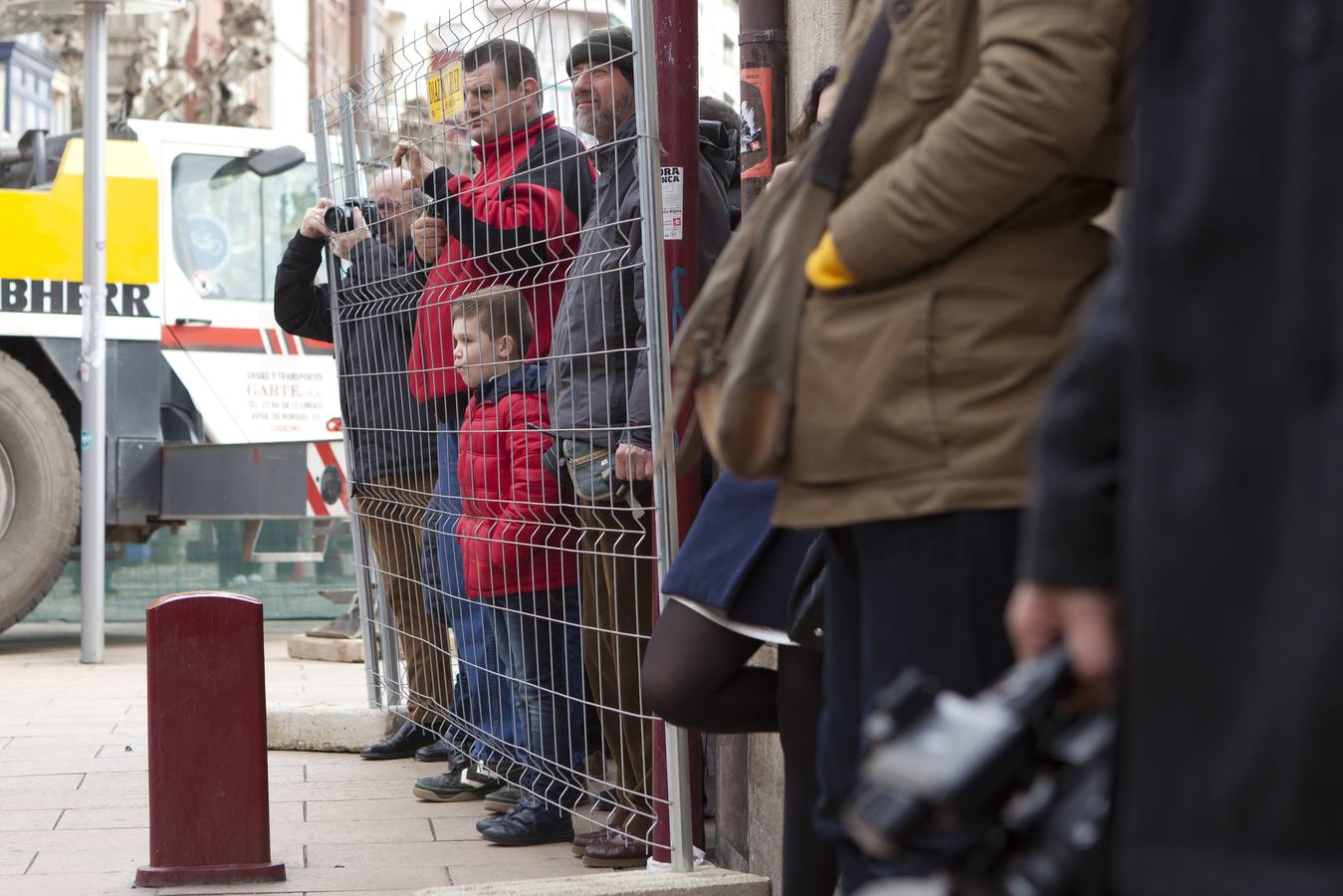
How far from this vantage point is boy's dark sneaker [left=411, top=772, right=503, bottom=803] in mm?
5172

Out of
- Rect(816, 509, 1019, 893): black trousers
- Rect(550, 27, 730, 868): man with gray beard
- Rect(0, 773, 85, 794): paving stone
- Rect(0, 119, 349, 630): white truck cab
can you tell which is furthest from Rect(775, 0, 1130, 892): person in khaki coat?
Rect(0, 119, 349, 630): white truck cab

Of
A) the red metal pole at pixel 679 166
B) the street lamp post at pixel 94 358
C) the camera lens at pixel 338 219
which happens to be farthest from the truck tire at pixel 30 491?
the red metal pole at pixel 679 166

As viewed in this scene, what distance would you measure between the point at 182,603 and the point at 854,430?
2504mm

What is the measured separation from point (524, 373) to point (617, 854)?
3.86 ft

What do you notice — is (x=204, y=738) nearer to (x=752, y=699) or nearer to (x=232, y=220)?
(x=752, y=699)

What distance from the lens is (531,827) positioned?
454 centimetres

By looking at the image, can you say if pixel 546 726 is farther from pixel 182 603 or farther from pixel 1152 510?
pixel 1152 510

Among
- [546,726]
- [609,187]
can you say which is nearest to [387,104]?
[609,187]

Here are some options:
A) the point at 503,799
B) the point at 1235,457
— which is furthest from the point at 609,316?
the point at 1235,457

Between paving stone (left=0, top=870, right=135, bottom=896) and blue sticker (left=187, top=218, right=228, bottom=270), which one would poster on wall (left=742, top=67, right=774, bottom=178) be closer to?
paving stone (left=0, top=870, right=135, bottom=896)

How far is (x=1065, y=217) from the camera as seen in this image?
2072 mm

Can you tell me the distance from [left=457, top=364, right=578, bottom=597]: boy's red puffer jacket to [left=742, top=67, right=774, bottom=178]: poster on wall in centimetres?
72

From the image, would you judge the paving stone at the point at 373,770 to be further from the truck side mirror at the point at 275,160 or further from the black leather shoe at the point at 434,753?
the truck side mirror at the point at 275,160

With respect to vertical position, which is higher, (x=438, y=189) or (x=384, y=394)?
(x=438, y=189)
